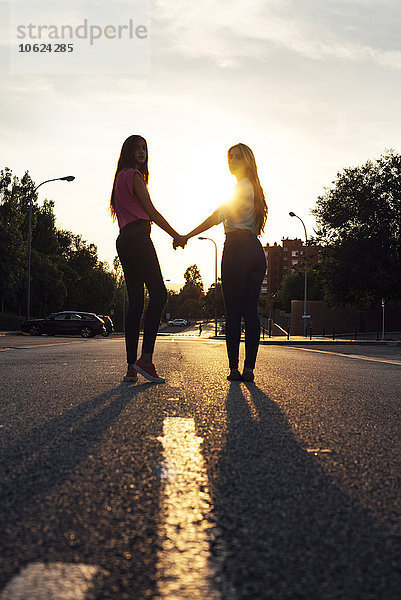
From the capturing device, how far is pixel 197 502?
1813 millimetres

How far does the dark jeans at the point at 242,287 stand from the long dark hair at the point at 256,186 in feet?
0.81

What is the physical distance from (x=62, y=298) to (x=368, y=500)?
194 ft

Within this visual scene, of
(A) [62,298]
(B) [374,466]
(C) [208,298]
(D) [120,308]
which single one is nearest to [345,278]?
(A) [62,298]

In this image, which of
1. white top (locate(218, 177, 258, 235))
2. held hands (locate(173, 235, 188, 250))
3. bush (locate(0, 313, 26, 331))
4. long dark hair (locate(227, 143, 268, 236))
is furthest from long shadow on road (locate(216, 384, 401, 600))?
bush (locate(0, 313, 26, 331))

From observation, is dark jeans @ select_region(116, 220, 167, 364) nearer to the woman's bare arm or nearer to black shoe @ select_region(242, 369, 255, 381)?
the woman's bare arm

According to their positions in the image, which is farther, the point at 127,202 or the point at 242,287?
the point at 242,287

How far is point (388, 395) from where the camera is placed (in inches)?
182

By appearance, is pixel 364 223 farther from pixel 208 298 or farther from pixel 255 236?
pixel 208 298

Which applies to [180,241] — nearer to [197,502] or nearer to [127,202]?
[127,202]

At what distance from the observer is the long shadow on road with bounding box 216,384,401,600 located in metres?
1.28

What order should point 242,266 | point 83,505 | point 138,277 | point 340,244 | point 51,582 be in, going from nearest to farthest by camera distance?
point 51,582
point 83,505
point 138,277
point 242,266
point 340,244

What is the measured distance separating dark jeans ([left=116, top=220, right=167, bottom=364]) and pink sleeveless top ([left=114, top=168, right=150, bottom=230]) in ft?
0.19

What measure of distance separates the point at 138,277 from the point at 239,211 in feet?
3.63

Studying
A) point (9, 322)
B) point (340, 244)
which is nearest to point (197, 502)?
point (340, 244)
